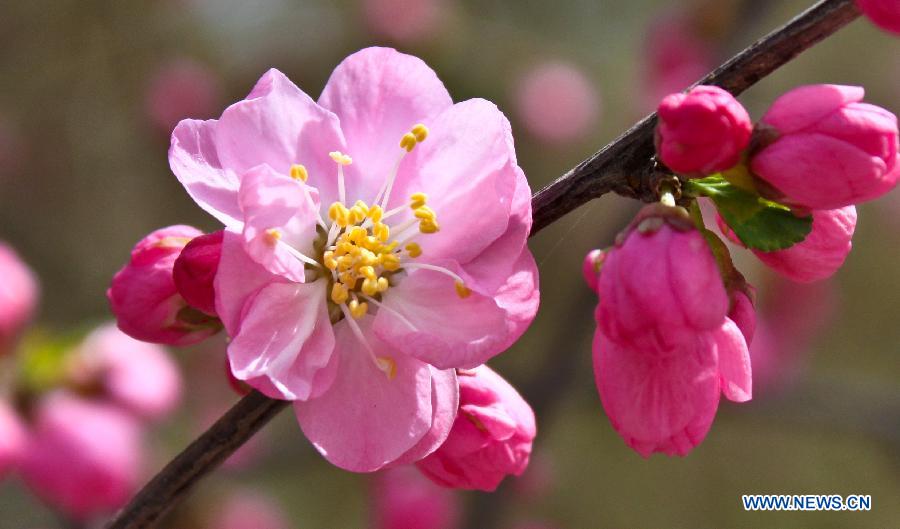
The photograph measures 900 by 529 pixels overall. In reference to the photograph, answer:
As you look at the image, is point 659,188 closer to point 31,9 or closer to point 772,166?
point 772,166

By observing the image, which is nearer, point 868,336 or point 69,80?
point 69,80

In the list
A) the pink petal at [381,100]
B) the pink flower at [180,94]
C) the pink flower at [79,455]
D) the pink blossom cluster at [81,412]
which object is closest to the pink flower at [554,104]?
the pink flower at [180,94]

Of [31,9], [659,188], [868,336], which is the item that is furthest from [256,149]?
[868,336]

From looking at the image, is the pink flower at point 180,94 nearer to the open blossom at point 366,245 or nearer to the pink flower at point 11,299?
the pink flower at point 11,299

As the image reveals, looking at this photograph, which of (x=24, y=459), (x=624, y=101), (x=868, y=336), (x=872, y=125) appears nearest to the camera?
(x=872, y=125)

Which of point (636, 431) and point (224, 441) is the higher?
point (224, 441)

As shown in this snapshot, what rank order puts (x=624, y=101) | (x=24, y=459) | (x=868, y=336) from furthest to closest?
(x=624, y=101) < (x=868, y=336) < (x=24, y=459)

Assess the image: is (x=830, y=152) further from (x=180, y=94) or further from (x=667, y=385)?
(x=180, y=94)

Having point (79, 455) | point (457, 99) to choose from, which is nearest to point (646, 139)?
point (79, 455)
